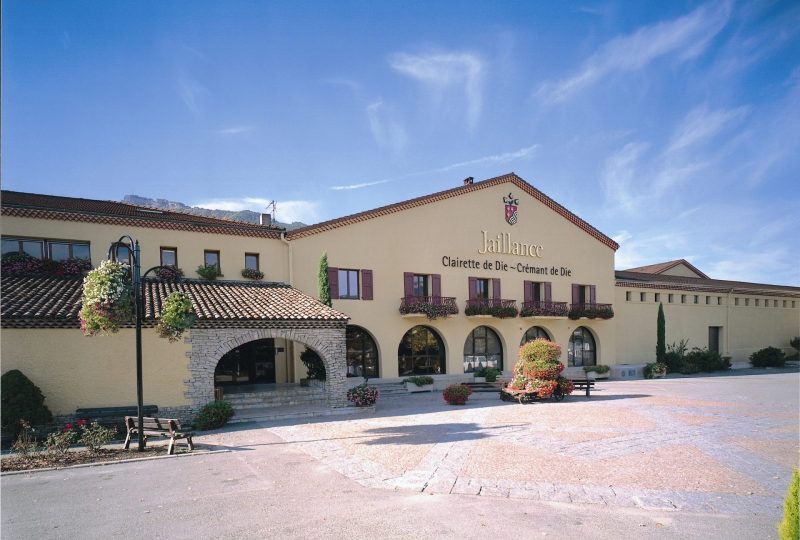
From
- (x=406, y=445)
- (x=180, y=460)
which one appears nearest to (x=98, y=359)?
(x=180, y=460)

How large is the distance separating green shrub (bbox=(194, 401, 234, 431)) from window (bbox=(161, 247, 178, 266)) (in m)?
7.79

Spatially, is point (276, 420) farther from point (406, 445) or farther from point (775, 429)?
Answer: point (775, 429)

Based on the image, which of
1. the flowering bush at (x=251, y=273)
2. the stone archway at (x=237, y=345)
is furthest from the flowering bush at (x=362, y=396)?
the flowering bush at (x=251, y=273)

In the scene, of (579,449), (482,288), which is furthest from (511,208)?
(579,449)

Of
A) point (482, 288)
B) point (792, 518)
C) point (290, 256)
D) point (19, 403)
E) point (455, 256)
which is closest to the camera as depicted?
point (792, 518)

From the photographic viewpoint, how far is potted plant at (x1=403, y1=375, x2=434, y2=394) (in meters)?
23.1

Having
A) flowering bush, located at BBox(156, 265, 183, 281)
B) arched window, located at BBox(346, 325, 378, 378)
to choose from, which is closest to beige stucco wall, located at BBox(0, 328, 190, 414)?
flowering bush, located at BBox(156, 265, 183, 281)

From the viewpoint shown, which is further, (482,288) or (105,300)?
(482,288)

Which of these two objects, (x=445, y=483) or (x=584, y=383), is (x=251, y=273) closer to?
(x=445, y=483)

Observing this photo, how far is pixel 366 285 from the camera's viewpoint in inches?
918

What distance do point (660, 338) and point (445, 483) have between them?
29.8m

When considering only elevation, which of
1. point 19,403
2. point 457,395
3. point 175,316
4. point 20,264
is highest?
point 20,264

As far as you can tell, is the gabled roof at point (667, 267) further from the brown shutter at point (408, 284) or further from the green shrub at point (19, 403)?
the green shrub at point (19, 403)

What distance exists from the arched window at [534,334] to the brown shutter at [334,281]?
12612 millimetres
